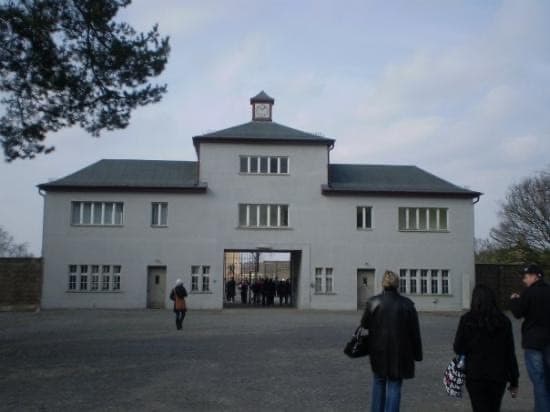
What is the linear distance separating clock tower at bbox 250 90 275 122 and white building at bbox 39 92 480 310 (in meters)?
→ 1.97

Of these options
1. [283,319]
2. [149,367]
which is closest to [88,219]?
[283,319]

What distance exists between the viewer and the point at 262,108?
39.2 metres

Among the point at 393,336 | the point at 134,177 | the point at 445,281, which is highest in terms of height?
the point at 134,177

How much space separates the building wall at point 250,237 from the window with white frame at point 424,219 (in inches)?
13.4

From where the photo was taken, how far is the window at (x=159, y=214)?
35406 millimetres

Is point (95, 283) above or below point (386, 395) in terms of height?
above

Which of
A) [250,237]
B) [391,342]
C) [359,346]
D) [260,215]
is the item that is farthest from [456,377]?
[260,215]

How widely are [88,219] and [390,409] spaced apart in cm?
3023

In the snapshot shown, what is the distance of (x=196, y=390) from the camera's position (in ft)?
33.7

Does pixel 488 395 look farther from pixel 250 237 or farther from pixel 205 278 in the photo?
pixel 205 278

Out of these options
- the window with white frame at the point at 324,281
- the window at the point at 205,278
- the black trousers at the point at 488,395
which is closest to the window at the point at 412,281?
the window with white frame at the point at 324,281

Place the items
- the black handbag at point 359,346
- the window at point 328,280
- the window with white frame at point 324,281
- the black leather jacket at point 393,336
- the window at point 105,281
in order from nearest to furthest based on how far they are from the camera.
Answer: the black leather jacket at point 393,336, the black handbag at point 359,346, the window at point 105,281, the window with white frame at point 324,281, the window at point 328,280

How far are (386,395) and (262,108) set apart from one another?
33.1 meters

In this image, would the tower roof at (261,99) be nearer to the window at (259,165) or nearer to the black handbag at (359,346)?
the window at (259,165)
